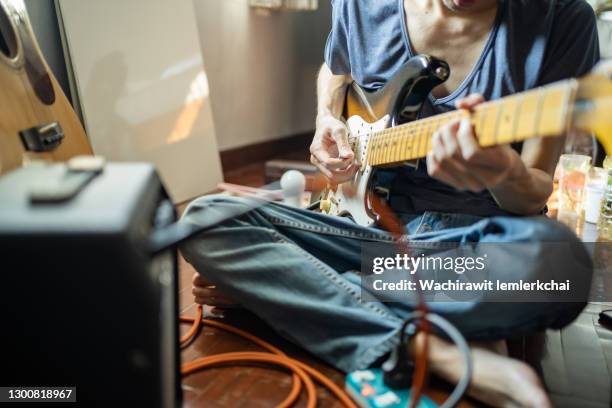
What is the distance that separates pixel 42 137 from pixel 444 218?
758 mm

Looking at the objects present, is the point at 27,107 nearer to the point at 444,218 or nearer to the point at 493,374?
the point at 444,218

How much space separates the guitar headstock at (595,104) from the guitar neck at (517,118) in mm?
13

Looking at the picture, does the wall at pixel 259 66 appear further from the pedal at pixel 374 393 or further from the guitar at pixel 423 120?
the pedal at pixel 374 393

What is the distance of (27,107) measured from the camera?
938mm

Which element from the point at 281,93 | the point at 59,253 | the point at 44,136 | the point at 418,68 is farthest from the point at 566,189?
the point at 59,253

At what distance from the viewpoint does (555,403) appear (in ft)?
2.46

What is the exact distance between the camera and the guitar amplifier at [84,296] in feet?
1.35

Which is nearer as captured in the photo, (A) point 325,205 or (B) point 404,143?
(B) point 404,143

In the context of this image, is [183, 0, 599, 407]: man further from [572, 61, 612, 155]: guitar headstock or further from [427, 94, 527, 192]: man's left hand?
[572, 61, 612, 155]: guitar headstock

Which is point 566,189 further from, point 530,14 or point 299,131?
point 299,131

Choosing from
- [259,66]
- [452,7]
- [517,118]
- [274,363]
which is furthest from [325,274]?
[259,66]

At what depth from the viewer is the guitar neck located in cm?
52

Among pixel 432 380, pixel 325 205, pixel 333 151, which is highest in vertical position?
pixel 333 151

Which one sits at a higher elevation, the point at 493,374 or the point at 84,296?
the point at 84,296
